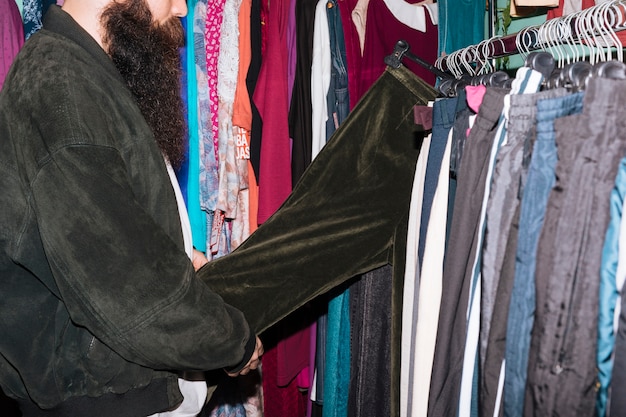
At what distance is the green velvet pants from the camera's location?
1291 millimetres

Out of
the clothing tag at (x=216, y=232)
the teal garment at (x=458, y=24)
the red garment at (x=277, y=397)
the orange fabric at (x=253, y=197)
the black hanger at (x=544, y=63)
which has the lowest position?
the red garment at (x=277, y=397)

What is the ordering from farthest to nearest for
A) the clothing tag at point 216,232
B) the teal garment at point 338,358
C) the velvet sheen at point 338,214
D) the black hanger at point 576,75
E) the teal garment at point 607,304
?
1. the clothing tag at point 216,232
2. the teal garment at point 338,358
3. the velvet sheen at point 338,214
4. the black hanger at point 576,75
5. the teal garment at point 607,304

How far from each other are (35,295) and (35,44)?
0.42 m

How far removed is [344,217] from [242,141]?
2.45 ft

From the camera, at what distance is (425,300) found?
1.07m

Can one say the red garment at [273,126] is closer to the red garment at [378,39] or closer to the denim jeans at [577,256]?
the red garment at [378,39]

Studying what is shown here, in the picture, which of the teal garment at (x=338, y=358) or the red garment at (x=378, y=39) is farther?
the red garment at (x=378, y=39)

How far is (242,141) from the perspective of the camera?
6.46 ft

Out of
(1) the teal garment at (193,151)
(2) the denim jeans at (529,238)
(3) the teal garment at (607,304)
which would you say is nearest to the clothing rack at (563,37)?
(2) the denim jeans at (529,238)

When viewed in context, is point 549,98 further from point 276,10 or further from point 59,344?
point 276,10

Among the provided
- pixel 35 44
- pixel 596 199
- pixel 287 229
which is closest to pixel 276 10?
pixel 287 229

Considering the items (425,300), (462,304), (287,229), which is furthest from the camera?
(287,229)

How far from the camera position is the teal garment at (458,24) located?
2.03 metres

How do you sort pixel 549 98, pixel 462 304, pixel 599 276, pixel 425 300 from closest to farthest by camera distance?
pixel 599 276 < pixel 549 98 < pixel 462 304 < pixel 425 300
